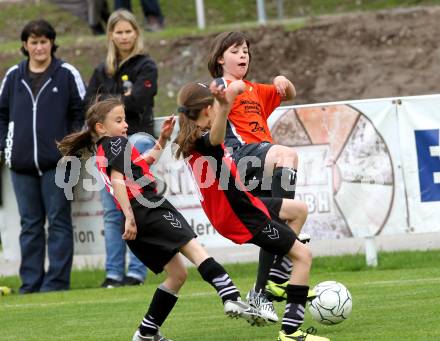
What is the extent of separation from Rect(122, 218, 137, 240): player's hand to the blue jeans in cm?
406

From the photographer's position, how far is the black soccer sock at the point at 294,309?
7039mm

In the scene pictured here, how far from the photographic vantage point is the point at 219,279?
7262mm

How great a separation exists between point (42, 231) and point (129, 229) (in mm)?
4328

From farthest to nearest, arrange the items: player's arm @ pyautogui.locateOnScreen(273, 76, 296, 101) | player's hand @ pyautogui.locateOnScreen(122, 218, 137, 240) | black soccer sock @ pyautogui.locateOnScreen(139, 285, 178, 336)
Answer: player's arm @ pyautogui.locateOnScreen(273, 76, 296, 101) → black soccer sock @ pyautogui.locateOnScreen(139, 285, 178, 336) → player's hand @ pyautogui.locateOnScreen(122, 218, 137, 240)

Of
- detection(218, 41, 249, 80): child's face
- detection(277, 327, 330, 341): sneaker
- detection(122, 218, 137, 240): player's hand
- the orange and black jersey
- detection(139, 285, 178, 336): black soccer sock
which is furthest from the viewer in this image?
the orange and black jersey

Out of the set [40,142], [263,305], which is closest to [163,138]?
[263,305]

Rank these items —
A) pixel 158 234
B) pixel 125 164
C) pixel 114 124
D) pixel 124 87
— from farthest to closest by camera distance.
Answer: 1. pixel 124 87
2. pixel 114 124
3. pixel 125 164
4. pixel 158 234

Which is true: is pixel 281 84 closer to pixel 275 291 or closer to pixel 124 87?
pixel 275 291

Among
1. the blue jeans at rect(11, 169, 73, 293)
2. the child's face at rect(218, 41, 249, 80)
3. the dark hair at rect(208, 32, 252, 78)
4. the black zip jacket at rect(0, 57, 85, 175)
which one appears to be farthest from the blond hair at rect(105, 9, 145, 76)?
the child's face at rect(218, 41, 249, 80)

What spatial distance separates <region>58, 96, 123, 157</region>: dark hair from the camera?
25.6 ft

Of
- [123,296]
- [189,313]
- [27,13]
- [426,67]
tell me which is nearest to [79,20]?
[27,13]

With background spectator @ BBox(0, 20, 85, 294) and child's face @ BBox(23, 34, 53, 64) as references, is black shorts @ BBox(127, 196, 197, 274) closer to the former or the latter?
background spectator @ BBox(0, 20, 85, 294)

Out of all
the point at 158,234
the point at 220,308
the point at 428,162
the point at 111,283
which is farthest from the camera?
the point at 111,283

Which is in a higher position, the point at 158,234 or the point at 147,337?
the point at 158,234
